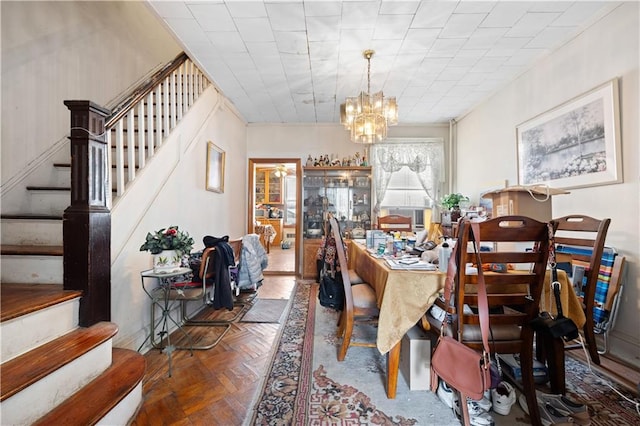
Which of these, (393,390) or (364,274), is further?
(364,274)

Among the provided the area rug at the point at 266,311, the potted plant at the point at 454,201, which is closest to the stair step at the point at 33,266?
the area rug at the point at 266,311

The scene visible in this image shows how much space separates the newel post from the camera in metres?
1.60

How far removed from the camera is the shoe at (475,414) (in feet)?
4.68

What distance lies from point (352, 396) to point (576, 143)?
10.2ft

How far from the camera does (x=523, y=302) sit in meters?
1.46

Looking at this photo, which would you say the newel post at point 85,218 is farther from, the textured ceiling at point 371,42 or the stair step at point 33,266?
the textured ceiling at point 371,42

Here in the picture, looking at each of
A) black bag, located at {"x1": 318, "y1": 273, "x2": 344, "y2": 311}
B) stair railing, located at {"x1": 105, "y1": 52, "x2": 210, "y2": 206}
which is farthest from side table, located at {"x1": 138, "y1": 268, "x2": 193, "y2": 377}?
black bag, located at {"x1": 318, "y1": 273, "x2": 344, "y2": 311}

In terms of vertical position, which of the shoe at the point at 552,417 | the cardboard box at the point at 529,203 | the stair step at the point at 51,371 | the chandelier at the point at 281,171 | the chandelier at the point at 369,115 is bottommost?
the shoe at the point at 552,417

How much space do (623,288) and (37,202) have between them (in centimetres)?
500

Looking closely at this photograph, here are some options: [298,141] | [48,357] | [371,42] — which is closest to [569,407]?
[48,357]

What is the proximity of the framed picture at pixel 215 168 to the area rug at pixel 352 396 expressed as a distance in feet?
8.40

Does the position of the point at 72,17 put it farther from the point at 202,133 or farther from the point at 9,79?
the point at 202,133

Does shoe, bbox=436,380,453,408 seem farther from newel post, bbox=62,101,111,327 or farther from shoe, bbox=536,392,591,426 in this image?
newel post, bbox=62,101,111,327

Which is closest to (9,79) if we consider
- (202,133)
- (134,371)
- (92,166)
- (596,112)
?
(92,166)
